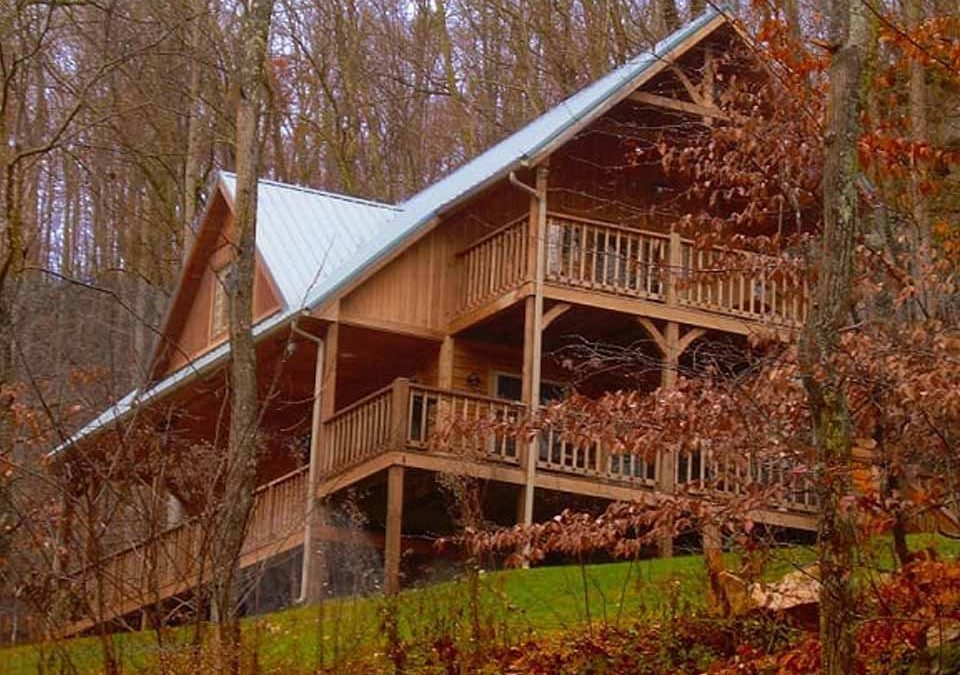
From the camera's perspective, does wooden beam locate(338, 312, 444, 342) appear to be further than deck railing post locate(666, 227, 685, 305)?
Yes

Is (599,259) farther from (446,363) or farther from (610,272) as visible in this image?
(446,363)

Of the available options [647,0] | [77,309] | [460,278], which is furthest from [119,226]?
[460,278]

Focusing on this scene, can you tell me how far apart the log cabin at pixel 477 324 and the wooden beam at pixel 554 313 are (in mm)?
34

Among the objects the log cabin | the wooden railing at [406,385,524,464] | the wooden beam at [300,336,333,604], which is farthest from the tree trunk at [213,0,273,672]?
the wooden beam at [300,336,333,604]

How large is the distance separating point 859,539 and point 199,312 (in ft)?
62.8

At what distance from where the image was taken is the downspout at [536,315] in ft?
73.8

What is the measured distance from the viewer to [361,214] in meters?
29.1

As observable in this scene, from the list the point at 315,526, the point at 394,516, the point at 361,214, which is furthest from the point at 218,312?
the point at 394,516

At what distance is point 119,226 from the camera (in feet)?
145

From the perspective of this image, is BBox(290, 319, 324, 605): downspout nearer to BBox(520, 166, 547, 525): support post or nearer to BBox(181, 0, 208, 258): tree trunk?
BBox(520, 166, 547, 525): support post

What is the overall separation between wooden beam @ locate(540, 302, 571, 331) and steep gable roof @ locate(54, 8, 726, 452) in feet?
6.07

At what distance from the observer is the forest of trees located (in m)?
11.5

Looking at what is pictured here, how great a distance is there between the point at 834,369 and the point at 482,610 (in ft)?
16.6

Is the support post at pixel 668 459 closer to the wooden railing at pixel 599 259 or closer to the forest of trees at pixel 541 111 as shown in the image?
the wooden railing at pixel 599 259
